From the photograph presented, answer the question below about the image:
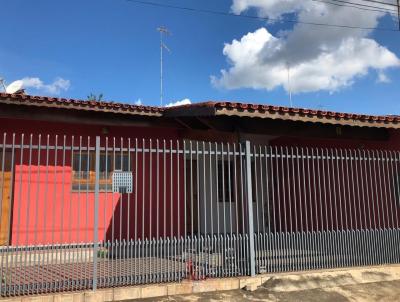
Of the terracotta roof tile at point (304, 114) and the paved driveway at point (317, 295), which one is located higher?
the terracotta roof tile at point (304, 114)

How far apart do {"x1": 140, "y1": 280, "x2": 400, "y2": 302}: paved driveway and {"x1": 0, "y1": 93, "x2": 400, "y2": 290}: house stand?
43 cm

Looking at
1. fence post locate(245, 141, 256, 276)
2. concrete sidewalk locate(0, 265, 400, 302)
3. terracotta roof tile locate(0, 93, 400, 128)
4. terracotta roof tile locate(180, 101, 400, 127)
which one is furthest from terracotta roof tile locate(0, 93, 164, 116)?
concrete sidewalk locate(0, 265, 400, 302)

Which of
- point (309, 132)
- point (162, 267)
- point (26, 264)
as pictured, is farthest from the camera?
point (309, 132)

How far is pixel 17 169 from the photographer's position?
8.75 metres

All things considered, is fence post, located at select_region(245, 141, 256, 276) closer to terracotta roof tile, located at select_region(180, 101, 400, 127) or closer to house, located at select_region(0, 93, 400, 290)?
house, located at select_region(0, 93, 400, 290)

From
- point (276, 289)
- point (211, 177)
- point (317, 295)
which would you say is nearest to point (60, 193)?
point (211, 177)

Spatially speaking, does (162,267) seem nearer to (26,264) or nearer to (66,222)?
(26,264)

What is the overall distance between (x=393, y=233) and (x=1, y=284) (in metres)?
6.36

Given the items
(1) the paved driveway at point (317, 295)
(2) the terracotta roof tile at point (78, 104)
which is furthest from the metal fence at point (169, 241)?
(2) the terracotta roof tile at point (78, 104)

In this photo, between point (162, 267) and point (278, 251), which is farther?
point (278, 251)

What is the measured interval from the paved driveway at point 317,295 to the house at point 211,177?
1.41ft

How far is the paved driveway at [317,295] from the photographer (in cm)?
594

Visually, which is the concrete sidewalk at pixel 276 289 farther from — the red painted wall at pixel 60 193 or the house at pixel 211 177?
the red painted wall at pixel 60 193

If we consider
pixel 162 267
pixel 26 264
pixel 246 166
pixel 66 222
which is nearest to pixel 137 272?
pixel 162 267
